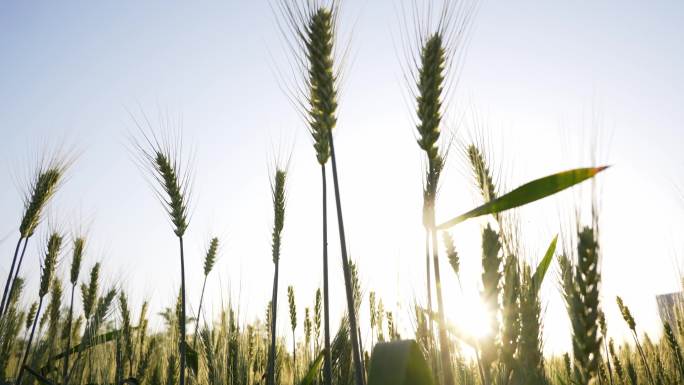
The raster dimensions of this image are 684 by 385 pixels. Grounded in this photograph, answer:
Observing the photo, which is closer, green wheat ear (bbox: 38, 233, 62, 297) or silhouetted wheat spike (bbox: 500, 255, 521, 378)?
silhouetted wheat spike (bbox: 500, 255, 521, 378)

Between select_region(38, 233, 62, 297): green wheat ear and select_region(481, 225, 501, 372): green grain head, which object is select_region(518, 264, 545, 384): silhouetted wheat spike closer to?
select_region(481, 225, 501, 372): green grain head

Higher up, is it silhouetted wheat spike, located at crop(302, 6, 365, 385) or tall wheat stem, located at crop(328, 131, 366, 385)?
silhouetted wheat spike, located at crop(302, 6, 365, 385)

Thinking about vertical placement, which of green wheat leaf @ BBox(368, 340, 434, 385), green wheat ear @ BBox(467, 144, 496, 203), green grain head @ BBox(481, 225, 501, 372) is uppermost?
green wheat ear @ BBox(467, 144, 496, 203)

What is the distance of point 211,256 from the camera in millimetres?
4711

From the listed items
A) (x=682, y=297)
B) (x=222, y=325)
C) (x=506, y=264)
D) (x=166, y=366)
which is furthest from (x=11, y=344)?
(x=682, y=297)

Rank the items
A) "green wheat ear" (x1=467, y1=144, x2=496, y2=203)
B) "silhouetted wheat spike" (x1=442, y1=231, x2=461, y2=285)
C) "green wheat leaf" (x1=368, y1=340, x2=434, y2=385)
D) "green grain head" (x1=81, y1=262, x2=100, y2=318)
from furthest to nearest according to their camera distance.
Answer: "green grain head" (x1=81, y1=262, x2=100, y2=318) < "silhouetted wheat spike" (x1=442, y1=231, x2=461, y2=285) < "green wheat ear" (x1=467, y1=144, x2=496, y2=203) < "green wheat leaf" (x1=368, y1=340, x2=434, y2=385)

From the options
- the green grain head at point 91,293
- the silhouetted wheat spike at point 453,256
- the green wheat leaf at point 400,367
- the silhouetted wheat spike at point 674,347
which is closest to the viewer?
the green wheat leaf at point 400,367

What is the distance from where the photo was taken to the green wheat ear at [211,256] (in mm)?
4621

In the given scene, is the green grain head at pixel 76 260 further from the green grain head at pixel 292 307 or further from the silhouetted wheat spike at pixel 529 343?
the silhouetted wheat spike at pixel 529 343

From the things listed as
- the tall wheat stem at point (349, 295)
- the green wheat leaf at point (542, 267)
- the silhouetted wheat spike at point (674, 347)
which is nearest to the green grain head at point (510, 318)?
the green wheat leaf at point (542, 267)

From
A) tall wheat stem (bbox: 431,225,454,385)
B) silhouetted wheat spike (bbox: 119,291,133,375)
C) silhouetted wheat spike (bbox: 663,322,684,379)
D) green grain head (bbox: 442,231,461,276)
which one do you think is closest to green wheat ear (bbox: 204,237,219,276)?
silhouetted wheat spike (bbox: 119,291,133,375)

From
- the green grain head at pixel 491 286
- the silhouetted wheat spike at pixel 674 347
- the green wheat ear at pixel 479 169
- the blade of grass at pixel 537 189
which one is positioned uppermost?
the green wheat ear at pixel 479 169

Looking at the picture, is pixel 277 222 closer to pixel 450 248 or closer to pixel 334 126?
pixel 450 248

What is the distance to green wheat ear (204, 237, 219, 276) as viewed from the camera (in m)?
4.62
